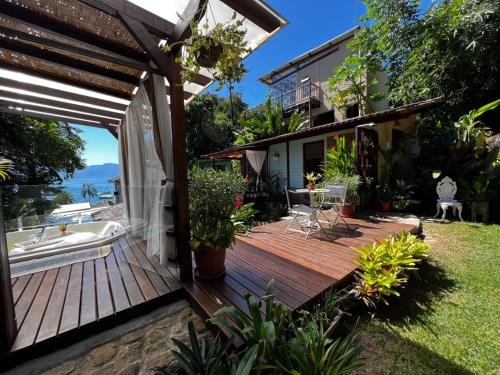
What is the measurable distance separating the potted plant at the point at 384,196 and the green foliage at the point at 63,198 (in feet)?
24.7

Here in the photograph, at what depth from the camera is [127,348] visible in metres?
1.73

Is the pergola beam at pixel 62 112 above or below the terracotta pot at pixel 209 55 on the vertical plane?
above

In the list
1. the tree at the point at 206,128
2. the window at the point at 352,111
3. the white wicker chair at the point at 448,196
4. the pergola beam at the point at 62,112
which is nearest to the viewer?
the pergola beam at the point at 62,112

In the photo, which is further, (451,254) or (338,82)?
(338,82)

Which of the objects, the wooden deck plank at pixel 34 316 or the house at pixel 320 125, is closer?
the wooden deck plank at pixel 34 316

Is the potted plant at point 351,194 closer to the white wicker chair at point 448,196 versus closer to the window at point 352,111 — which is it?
the white wicker chair at point 448,196

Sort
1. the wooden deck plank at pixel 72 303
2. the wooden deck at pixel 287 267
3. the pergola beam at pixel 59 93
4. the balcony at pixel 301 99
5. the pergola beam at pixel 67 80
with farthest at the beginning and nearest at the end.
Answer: the balcony at pixel 301 99 → the pergola beam at pixel 59 93 → the pergola beam at pixel 67 80 → the wooden deck at pixel 287 267 → the wooden deck plank at pixel 72 303

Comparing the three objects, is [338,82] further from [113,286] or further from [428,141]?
[113,286]

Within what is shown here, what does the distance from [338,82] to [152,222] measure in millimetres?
10791

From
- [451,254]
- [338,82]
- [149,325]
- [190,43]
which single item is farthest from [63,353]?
[338,82]

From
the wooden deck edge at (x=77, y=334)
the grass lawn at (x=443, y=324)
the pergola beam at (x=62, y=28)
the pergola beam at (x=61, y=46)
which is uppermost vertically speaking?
the pergola beam at (x=62, y=28)

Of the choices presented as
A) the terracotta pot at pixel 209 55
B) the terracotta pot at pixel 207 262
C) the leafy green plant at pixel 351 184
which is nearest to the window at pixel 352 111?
the leafy green plant at pixel 351 184

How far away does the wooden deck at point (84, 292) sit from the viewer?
5.84ft

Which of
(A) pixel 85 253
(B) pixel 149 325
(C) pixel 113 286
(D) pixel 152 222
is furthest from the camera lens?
(A) pixel 85 253
